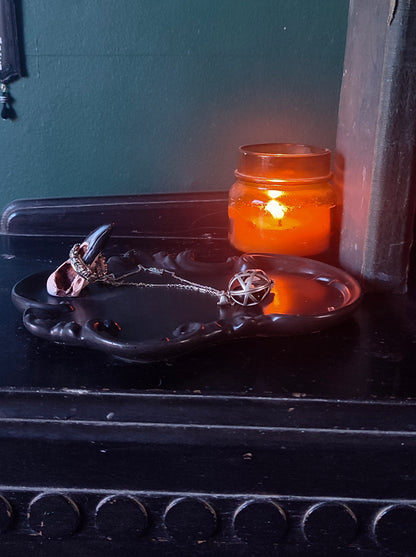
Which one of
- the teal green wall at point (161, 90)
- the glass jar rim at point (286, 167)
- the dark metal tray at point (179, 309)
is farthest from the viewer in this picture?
the teal green wall at point (161, 90)

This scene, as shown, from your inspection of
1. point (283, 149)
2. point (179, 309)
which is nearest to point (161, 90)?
point (283, 149)

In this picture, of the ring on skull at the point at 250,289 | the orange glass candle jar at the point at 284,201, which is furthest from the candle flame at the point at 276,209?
the ring on skull at the point at 250,289

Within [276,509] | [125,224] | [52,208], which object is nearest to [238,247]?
[125,224]

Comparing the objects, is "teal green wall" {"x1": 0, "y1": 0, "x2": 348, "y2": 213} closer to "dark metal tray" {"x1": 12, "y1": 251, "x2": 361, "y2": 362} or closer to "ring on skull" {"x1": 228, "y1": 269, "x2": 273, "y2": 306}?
"dark metal tray" {"x1": 12, "y1": 251, "x2": 361, "y2": 362}

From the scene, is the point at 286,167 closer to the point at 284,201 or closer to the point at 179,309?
the point at 284,201

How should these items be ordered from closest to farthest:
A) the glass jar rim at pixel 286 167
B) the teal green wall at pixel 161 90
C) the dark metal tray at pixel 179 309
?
the dark metal tray at pixel 179 309 → the glass jar rim at pixel 286 167 → the teal green wall at pixel 161 90

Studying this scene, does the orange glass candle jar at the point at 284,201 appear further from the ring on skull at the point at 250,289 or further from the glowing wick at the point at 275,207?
the ring on skull at the point at 250,289

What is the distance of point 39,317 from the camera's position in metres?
0.64

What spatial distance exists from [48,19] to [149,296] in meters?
0.57

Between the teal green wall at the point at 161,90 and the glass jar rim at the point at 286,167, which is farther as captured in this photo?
the teal green wall at the point at 161,90

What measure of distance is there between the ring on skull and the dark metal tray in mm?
11

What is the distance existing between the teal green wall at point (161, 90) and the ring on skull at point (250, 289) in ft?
1.39

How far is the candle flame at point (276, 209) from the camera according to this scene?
868 mm

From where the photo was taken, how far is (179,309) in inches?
27.0
